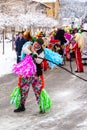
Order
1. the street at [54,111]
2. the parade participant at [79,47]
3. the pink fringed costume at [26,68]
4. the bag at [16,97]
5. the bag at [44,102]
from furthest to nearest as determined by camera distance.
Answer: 1. the parade participant at [79,47]
2. the bag at [16,97]
3. the bag at [44,102]
4. the pink fringed costume at [26,68]
5. the street at [54,111]

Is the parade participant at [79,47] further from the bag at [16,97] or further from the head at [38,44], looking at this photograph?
the bag at [16,97]

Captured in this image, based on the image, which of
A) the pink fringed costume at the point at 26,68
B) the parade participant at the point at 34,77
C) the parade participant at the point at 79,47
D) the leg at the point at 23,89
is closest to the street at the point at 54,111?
the leg at the point at 23,89

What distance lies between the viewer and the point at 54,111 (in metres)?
9.12

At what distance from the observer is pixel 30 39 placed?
367 inches

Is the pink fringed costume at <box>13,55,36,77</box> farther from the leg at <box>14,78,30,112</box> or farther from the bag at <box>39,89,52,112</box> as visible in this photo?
the bag at <box>39,89,52,112</box>

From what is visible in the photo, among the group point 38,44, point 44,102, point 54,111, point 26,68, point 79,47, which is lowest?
point 54,111

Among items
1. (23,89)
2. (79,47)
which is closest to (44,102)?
(23,89)

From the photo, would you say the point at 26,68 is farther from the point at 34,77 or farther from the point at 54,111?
the point at 54,111

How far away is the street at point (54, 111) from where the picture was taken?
7918mm

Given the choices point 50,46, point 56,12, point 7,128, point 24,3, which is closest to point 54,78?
point 50,46

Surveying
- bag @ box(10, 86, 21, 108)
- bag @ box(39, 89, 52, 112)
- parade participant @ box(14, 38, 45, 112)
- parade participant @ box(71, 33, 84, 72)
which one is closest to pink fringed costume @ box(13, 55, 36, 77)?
parade participant @ box(14, 38, 45, 112)

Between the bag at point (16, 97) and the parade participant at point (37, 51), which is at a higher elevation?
the parade participant at point (37, 51)

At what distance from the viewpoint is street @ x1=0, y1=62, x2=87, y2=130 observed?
7.92 m

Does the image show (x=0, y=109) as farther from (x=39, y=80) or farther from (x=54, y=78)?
(x=54, y=78)
